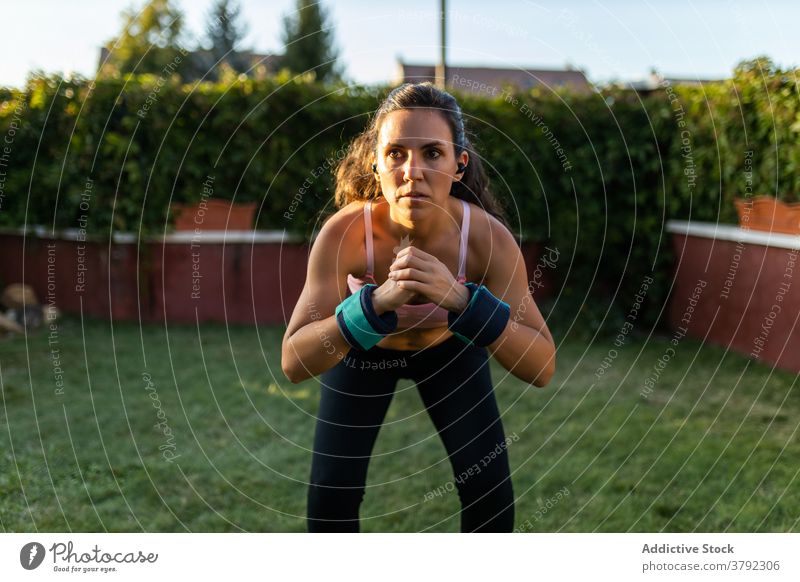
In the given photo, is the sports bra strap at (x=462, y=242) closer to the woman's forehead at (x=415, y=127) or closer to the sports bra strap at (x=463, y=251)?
the sports bra strap at (x=463, y=251)

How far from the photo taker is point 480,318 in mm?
1865

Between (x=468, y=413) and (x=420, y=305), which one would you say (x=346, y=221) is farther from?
(x=468, y=413)

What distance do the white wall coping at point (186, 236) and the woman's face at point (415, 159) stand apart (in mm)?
4192

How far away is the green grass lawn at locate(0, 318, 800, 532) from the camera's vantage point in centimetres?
312

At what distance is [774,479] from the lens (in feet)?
11.2

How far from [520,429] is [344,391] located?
2.11 m

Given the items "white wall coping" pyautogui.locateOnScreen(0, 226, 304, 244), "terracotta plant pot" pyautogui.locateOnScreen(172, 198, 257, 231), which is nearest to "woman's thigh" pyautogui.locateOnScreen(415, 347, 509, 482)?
"white wall coping" pyautogui.locateOnScreen(0, 226, 304, 244)

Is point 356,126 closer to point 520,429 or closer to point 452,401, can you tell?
point 520,429

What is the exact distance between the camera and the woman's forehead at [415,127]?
197 cm

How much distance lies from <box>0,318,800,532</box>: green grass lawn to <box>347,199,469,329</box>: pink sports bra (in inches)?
47.6

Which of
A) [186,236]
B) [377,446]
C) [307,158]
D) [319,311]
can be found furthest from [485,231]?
[186,236]

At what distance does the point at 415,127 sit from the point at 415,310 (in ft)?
1.78
